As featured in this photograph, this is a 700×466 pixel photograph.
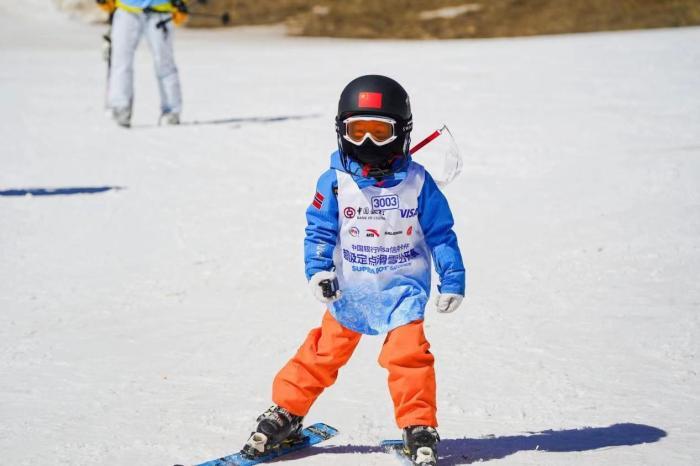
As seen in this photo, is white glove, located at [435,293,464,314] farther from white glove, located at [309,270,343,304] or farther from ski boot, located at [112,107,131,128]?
ski boot, located at [112,107,131,128]

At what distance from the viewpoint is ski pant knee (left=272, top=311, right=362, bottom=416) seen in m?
3.87

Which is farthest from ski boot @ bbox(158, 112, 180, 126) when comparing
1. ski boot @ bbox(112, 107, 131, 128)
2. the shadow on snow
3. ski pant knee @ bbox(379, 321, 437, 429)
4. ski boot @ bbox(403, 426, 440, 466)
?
ski boot @ bbox(403, 426, 440, 466)

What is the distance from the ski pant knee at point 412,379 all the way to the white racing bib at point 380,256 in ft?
0.26

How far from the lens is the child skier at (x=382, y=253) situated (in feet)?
12.2

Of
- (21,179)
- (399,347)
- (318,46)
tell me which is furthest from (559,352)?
(318,46)

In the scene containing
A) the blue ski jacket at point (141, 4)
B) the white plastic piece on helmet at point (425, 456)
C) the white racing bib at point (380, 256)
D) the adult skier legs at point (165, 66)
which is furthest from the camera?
the adult skier legs at point (165, 66)

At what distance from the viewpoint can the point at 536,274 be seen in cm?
658

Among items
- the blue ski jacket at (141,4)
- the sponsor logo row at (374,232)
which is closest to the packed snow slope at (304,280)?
the sponsor logo row at (374,232)

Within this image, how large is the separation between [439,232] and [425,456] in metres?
0.79

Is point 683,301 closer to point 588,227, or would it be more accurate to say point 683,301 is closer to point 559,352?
point 559,352

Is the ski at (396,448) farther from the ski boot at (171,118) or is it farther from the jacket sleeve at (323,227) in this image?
the ski boot at (171,118)

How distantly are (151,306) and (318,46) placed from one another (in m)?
14.8

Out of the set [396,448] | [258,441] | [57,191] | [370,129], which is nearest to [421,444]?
[396,448]

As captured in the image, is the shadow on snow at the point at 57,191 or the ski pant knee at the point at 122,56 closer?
the shadow on snow at the point at 57,191
